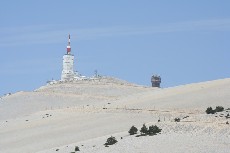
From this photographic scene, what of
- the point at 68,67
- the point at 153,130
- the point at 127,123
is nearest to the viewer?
the point at 153,130

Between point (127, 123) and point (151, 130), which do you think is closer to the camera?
point (151, 130)

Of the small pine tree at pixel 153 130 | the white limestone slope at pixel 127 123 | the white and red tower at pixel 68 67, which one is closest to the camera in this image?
the white limestone slope at pixel 127 123

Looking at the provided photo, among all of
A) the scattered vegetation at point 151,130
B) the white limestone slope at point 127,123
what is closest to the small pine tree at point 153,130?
the scattered vegetation at point 151,130

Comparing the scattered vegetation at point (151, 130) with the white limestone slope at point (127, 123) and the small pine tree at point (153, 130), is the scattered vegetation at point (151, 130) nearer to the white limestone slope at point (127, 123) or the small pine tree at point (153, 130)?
the small pine tree at point (153, 130)

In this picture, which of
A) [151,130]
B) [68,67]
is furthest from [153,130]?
[68,67]

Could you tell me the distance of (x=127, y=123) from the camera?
70.8 m

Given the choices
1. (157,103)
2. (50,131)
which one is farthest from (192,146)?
(157,103)

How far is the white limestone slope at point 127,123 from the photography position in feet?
143

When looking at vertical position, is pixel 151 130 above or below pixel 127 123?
below

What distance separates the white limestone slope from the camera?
43.7 metres

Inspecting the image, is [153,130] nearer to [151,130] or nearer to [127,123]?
[151,130]

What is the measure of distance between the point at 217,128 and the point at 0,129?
4462 centimetres

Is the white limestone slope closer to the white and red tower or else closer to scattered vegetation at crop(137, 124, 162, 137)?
scattered vegetation at crop(137, 124, 162, 137)

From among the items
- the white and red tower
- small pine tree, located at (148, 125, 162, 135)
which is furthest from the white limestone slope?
the white and red tower
